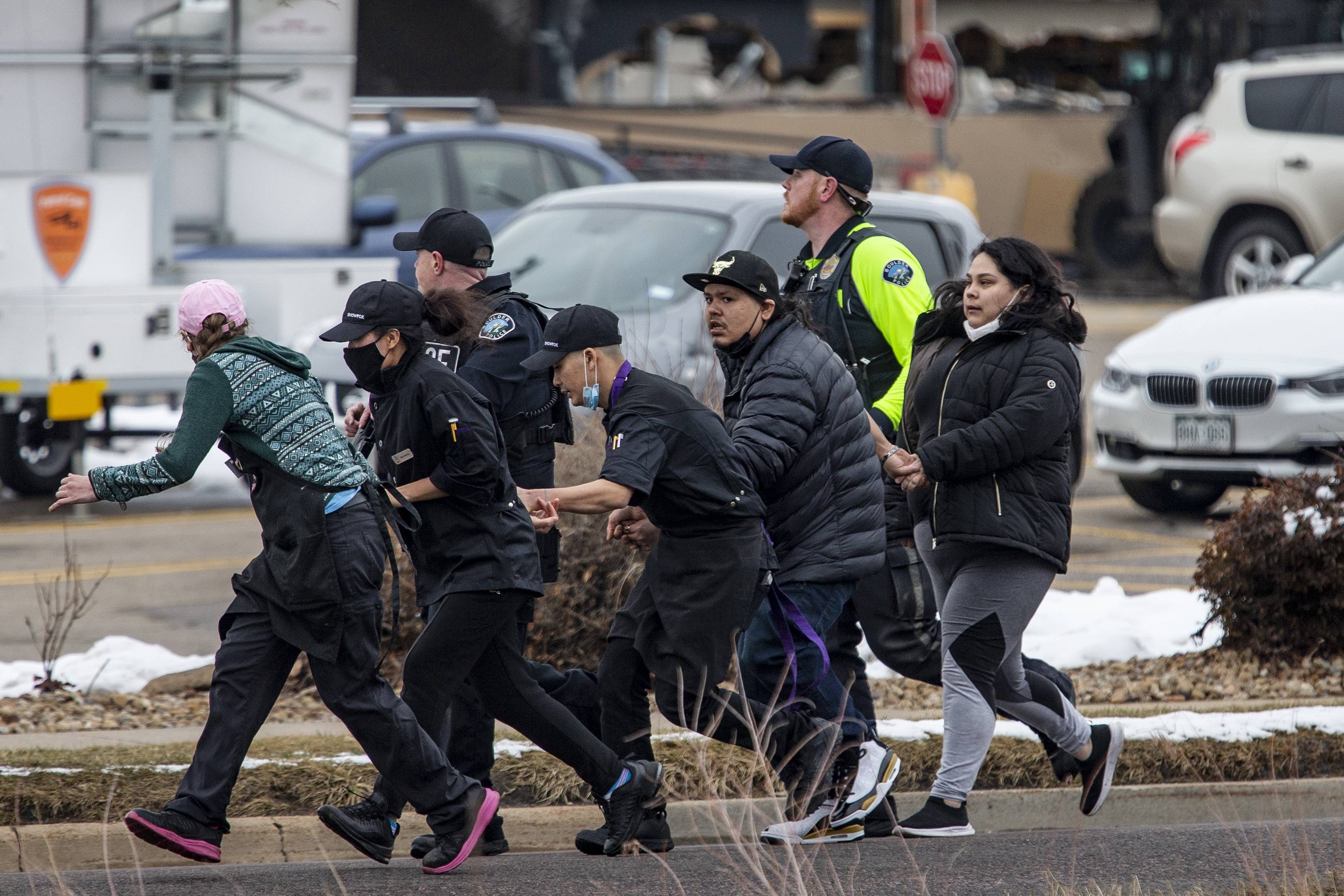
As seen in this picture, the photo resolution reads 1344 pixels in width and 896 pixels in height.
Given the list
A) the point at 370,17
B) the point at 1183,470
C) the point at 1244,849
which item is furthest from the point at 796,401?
the point at 370,17

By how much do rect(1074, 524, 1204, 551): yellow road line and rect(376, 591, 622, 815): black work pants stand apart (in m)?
5.62

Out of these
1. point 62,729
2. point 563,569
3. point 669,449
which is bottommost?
point 62,729

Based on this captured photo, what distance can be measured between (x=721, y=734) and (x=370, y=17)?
77.2ft

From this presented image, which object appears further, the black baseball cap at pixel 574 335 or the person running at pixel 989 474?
the person running at pixel 989 474

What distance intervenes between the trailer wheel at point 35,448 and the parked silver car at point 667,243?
3044mm

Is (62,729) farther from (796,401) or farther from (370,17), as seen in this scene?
(370,17)

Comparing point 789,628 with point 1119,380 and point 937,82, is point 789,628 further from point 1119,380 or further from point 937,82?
point 937,82

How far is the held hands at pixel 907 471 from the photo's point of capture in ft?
18.3

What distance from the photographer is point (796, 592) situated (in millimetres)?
5539

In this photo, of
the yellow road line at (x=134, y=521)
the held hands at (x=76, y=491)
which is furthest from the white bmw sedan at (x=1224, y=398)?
the held hands at (x=76, y=491)

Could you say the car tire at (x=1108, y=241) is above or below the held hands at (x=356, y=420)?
below

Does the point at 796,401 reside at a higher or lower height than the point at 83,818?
higher

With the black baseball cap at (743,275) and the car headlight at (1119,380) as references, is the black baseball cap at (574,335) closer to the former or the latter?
the black baseball cap at (743,275)

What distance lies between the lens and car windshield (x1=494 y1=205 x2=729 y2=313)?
9.35m
